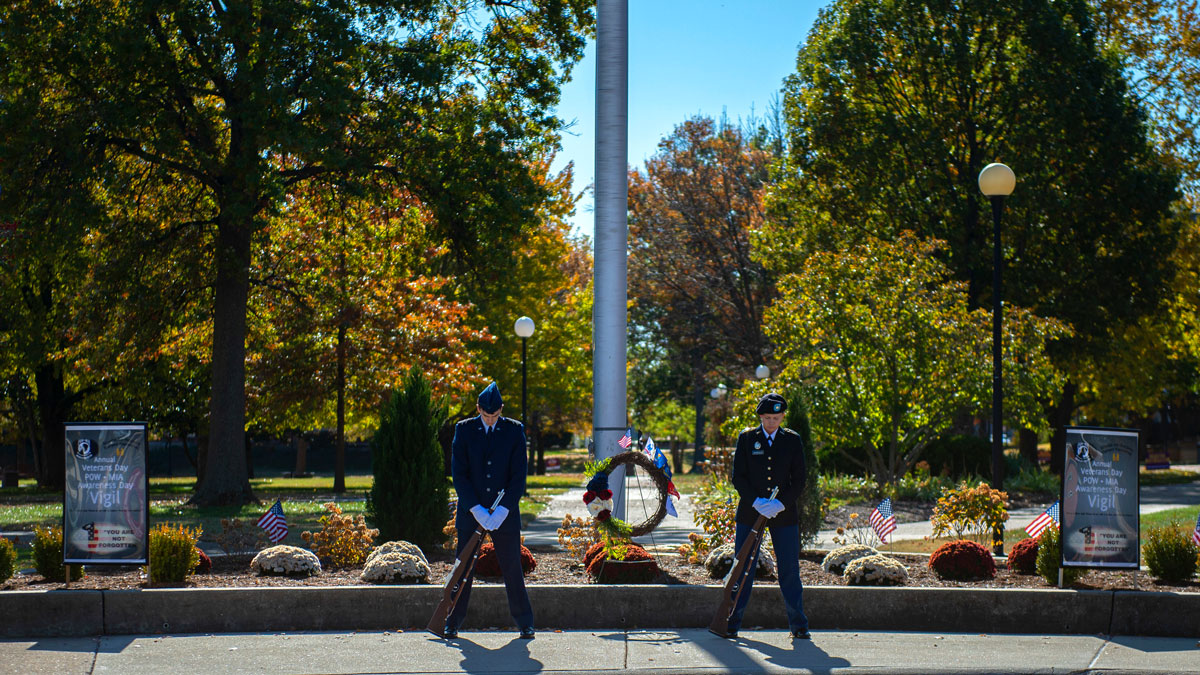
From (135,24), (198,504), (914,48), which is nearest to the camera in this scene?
(135,24)

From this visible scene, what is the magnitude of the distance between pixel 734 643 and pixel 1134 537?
12.2 feet

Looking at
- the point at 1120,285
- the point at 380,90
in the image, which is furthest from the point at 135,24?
the point at 1120,285

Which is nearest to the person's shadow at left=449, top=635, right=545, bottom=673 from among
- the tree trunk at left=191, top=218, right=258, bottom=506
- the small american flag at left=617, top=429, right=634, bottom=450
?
the small american flag at left=617, top=429, right=634, bottom=450

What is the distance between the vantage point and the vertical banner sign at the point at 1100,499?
30.8ft

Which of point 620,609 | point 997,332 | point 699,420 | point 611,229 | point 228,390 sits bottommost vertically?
point 620,609

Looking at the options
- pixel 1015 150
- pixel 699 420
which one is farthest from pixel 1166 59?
pixel 699 420

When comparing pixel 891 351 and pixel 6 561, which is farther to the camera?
pixel 891 351

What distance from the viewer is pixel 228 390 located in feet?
69.9

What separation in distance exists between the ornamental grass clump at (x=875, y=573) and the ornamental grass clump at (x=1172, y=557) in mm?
2202

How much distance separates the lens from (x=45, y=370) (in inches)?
1227

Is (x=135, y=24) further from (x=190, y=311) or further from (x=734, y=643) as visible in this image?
(x=734, y=643)

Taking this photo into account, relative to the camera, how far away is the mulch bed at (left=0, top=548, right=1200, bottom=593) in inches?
371

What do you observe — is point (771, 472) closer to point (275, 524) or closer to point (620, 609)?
point (620, 609)

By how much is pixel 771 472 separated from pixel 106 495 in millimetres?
5467
